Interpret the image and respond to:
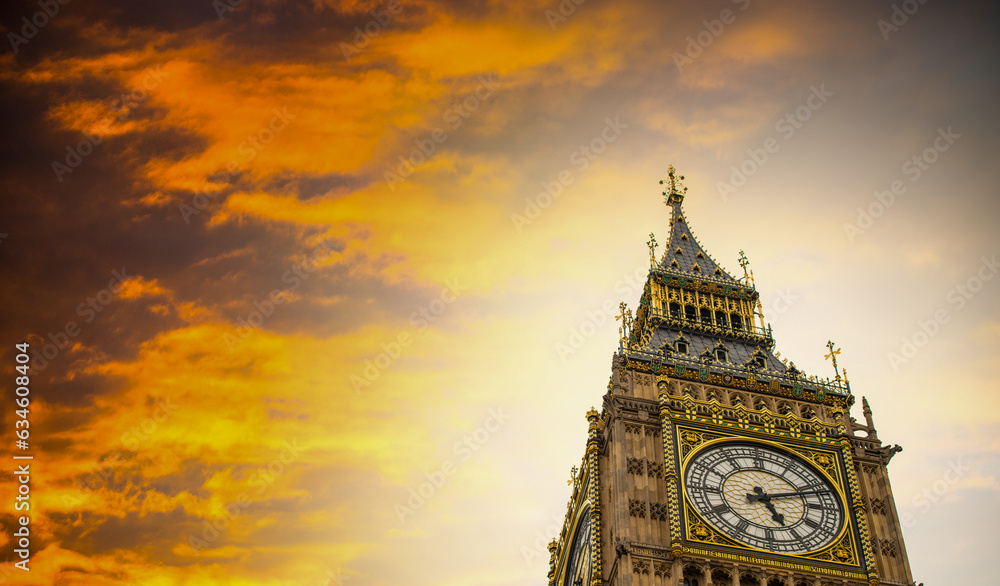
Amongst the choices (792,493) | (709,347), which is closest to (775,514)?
(792,493)

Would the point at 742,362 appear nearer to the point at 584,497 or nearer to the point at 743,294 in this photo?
the point at 743,294

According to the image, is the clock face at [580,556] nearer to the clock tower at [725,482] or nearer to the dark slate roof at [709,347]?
the clock tower at [725,482]

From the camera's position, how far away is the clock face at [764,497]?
4947 cm

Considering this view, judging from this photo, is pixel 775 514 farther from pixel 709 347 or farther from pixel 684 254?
pixel 684 254

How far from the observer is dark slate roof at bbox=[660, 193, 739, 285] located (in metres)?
71.9

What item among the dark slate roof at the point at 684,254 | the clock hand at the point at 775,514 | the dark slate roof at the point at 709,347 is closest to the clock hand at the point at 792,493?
the clock hand at the point at 775,514

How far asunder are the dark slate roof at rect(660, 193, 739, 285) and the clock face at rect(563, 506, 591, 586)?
21.0 m

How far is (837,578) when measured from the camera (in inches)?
1897

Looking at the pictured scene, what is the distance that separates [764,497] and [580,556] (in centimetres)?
946

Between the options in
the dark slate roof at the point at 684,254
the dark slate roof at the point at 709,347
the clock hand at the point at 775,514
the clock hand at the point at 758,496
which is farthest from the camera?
the dark slate roof at the point at 684,254

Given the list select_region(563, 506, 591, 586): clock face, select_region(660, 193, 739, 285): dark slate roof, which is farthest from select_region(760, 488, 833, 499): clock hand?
select_region(660, 193, 739, 285): dark slate roof

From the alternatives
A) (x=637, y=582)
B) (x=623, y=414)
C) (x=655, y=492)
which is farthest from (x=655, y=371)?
(x=637, y=582)

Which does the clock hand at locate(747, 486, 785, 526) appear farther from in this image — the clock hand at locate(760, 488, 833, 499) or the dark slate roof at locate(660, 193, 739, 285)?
the dark slate roof at locate(660, 193, 739, 285)

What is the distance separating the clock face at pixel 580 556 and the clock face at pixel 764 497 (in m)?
6.13
